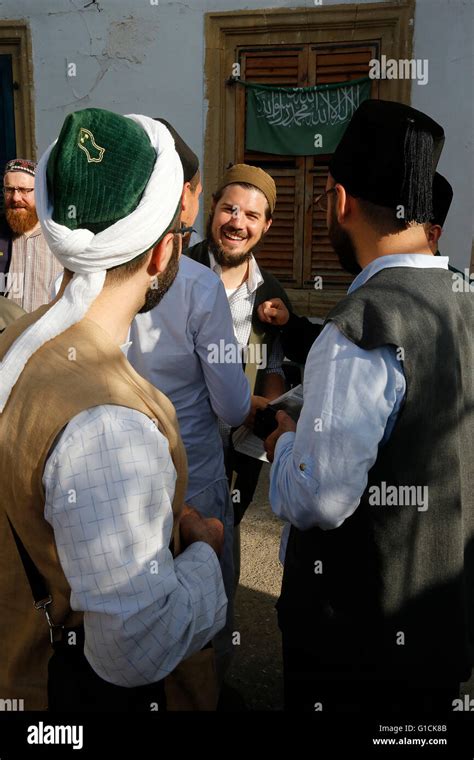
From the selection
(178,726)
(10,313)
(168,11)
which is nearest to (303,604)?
(178,726)

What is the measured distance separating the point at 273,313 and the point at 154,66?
443 cm

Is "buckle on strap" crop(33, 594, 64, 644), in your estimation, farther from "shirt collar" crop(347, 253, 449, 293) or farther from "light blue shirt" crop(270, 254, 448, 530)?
"shirt collar" crop(347, 253, 449, 293)

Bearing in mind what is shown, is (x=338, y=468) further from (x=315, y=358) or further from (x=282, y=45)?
(x=282, y=45)

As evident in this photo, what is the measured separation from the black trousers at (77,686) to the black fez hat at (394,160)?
4.05 ft

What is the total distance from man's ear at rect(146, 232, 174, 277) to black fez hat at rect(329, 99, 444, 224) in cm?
60

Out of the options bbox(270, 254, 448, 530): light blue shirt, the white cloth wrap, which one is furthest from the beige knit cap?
the white cloth wrap

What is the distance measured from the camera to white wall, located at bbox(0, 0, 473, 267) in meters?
5.77

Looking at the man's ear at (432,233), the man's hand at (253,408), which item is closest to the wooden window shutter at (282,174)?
the man's hand at (253,408)

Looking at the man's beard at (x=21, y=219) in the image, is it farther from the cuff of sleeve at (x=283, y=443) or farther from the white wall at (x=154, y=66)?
the cuff of sleeve at (x=283, y=443)

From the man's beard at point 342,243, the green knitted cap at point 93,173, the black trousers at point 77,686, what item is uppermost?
the green knitted cap at point 93,173

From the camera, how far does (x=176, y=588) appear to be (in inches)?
48.2

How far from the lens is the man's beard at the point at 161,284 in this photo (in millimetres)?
1412

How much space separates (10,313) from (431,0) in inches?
194

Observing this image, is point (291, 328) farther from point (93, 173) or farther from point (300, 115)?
point (300, 115)
